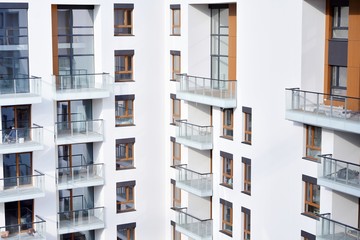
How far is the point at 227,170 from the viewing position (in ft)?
85.4

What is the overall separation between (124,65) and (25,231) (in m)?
6.13

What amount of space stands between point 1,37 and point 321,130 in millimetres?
10344

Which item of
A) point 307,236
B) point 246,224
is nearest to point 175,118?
point 246,224

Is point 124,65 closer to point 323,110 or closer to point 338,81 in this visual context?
point 338,81

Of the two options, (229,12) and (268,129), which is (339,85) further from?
(229,12)

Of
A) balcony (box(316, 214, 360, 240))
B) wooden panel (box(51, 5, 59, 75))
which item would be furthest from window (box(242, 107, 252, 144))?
wooden panel (box(51, 5, 59, 75))

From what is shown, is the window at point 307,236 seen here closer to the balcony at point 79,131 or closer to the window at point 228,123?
the window at point 228,123

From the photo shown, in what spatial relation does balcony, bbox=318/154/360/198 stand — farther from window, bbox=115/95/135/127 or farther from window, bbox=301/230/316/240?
window, bbox=115/95/135/127

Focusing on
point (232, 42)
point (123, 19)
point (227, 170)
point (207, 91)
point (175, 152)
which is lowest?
point (227, 170)

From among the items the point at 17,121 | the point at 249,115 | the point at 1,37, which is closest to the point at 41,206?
the point at 17,121

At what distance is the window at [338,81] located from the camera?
21.9 metres

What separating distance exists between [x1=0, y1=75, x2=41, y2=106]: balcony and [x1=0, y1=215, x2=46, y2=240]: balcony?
3782 millimetres

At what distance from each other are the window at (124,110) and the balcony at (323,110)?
7.44 m

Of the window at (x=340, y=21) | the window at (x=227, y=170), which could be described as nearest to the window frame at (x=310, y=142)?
the window at (x=340, y=21)
